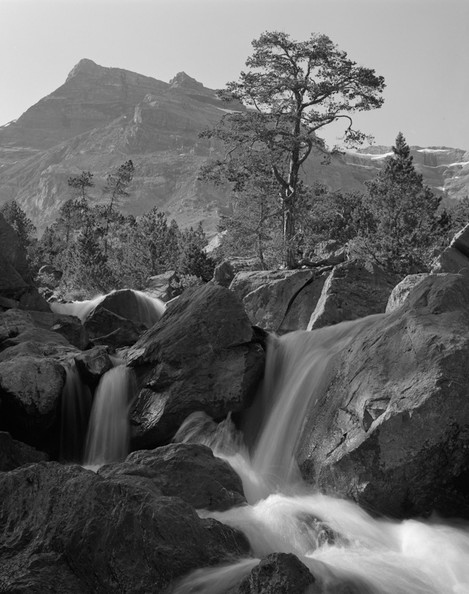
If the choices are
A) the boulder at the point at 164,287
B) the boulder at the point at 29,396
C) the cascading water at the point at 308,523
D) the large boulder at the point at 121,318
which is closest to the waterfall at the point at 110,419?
the boulder at the point at 29,396

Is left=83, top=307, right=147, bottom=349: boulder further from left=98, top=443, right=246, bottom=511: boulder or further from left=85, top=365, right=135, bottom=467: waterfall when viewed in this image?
left=98, top=443, right=246, bottom=511: boulder

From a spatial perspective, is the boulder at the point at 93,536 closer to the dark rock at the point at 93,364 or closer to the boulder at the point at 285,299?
the dark rock at the point at 93,364

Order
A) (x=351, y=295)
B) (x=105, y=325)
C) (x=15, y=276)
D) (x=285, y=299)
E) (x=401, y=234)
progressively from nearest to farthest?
(x=351, y=295)
(x=285, y=299)
(x=105, y=325)
(x=15, y=276)
(x=401, y=234)

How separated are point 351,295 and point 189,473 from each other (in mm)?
12130

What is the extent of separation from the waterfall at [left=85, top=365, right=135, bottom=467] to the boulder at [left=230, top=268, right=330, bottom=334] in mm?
8063

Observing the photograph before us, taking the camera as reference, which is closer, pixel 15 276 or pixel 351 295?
pixel 351 295

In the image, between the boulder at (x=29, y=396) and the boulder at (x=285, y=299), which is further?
the boulder at (x=285, y=299)

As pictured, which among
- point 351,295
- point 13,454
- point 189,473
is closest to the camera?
point 189,473

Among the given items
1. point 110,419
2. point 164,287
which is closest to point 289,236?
point 164,287

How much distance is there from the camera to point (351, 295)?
66.6ft

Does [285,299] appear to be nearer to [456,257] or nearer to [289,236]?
[456,257]

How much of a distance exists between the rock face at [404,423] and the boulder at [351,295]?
8172 millimetres

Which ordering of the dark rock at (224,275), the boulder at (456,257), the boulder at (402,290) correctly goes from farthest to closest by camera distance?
1. the dark rock at (224,275)
2. the boulder at (456,257)
3. the boulder at (402,290)

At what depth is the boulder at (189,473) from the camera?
9.07m
